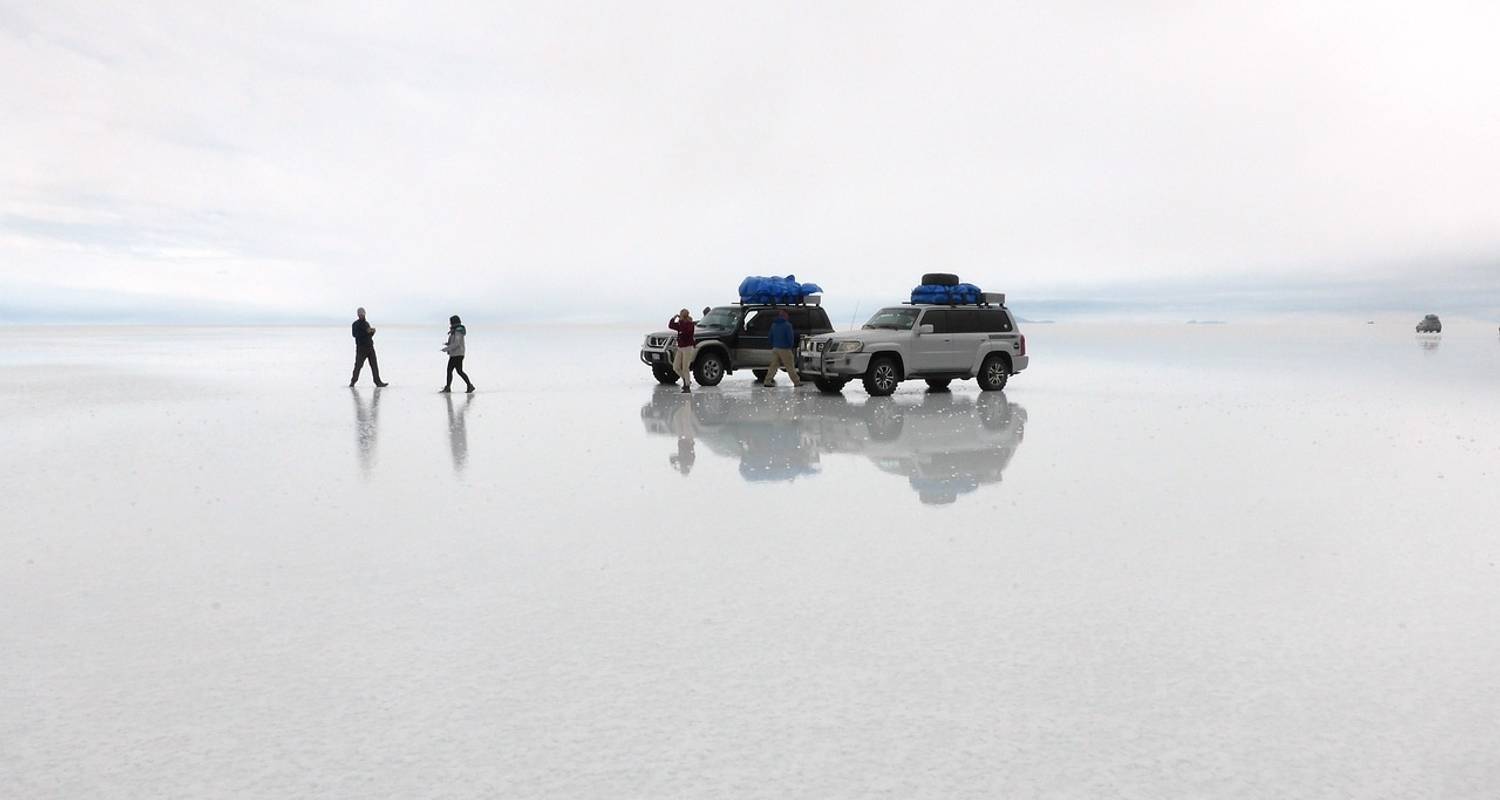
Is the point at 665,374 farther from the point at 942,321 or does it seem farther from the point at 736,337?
the point at 942,321

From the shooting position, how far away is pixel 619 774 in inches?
150

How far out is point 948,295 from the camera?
80.6 ft

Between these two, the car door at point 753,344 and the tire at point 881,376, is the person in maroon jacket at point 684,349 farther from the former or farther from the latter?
the tire at point 881,376

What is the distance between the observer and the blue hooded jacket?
24.4 meters

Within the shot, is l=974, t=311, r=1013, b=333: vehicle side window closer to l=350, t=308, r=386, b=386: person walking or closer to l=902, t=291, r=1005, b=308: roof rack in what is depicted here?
l=902, t=291, r=1005, b=308: roof rack

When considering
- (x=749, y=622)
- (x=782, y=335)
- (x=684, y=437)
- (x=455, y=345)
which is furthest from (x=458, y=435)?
(x=782, y=335)

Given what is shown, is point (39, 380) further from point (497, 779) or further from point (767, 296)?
point (497, 779)

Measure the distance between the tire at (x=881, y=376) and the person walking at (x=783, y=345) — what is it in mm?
2624

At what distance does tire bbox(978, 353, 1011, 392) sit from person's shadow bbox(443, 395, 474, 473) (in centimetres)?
1160

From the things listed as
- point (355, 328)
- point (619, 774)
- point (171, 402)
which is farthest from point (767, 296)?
point (619, 774)

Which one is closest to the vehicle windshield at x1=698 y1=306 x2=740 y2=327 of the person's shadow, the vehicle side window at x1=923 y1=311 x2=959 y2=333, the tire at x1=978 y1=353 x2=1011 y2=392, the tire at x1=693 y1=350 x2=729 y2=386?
the tire at x1=693 y1=350 x2=729 y2=386

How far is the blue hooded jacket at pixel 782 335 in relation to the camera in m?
24.4

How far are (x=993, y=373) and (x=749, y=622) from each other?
19402 millimetres

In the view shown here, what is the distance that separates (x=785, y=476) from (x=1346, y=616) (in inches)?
238
